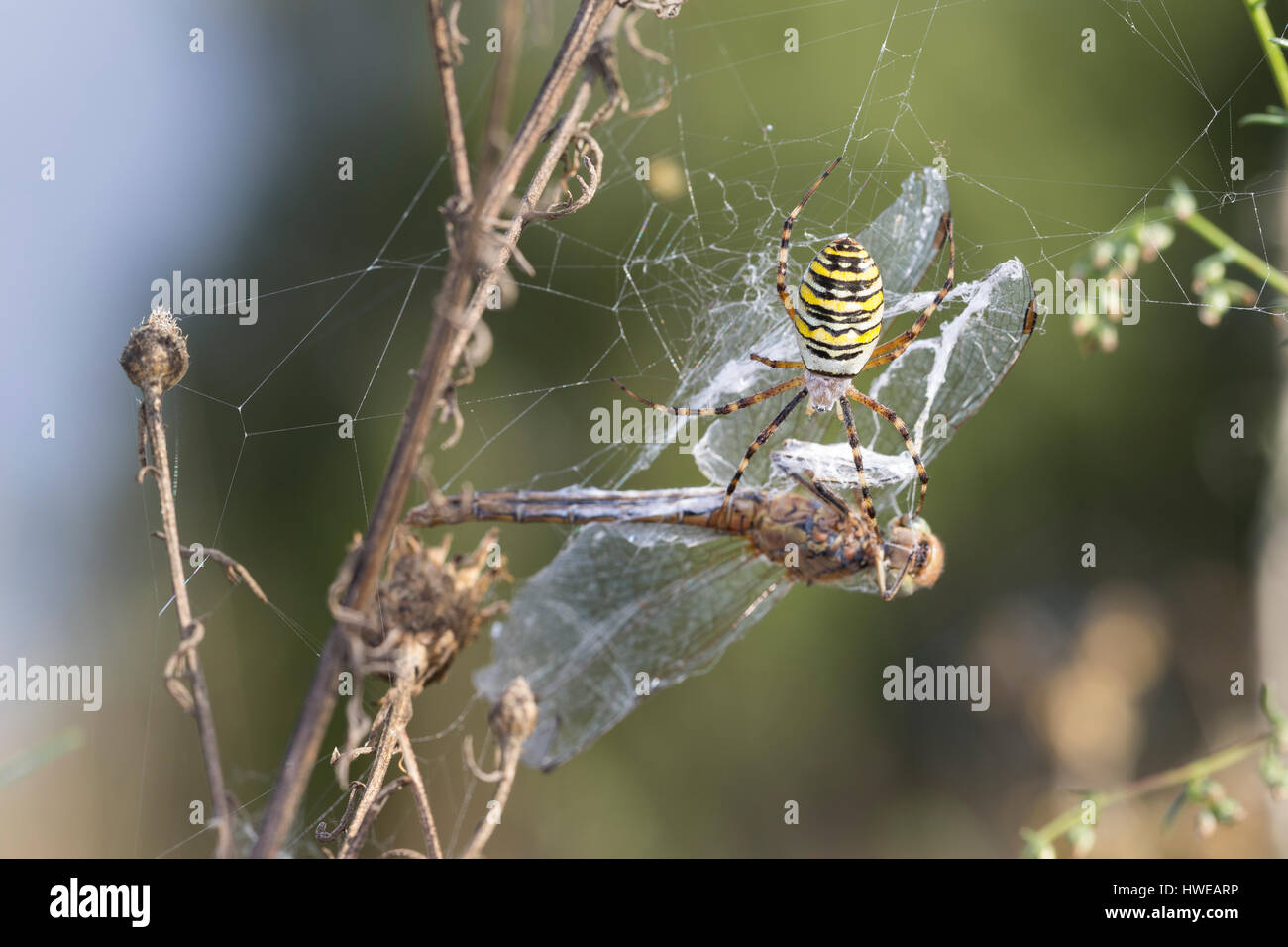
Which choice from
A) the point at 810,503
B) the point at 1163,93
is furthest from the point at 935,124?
the point at 810,503

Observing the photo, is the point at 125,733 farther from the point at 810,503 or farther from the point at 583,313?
the point at 810,503

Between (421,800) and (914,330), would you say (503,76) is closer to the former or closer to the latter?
(421,800)

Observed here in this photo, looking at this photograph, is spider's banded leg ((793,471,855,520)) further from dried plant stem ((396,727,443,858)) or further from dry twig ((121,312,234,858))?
dry twig ((121,312,234,858))

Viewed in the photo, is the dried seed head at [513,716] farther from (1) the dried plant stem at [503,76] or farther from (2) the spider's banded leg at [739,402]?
(2) the spider's banded leg at [739,402]

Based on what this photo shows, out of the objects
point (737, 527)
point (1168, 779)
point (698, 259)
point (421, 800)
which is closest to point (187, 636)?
point (421, 800)

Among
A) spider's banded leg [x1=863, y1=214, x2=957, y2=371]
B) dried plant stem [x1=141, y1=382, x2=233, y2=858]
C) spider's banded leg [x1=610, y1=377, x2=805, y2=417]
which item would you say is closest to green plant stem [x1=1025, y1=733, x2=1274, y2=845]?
dried plant stem [x1=141, y1=382, x2=233, y2=858]

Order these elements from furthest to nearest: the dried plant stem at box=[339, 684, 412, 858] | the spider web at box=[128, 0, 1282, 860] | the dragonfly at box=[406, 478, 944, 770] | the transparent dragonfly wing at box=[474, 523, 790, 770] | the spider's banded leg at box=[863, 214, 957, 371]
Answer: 1. the spider web at box=[128, 0, 1282, 860]
2. the spider's banded leg at box=[863, 214, 957, 371]
3. the transparent dragonfly wing at box=[474, 523, 790, 770]
4. the dragonfly at box=[406, 478, 944, 770]
5. the dried plant stem at box=[339, 684, 412, 858]

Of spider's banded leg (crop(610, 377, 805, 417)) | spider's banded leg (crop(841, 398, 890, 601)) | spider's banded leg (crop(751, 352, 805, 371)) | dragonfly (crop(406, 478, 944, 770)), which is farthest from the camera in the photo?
spider's banded leg (crop(610, 377, 805, 417))
